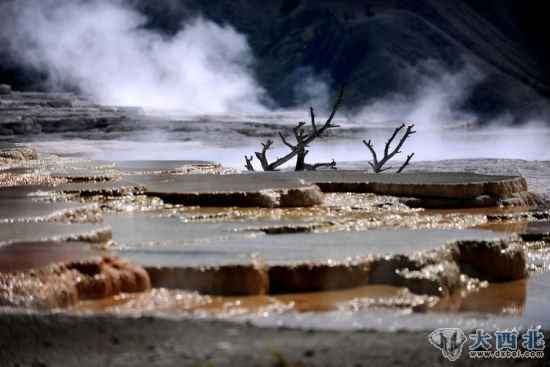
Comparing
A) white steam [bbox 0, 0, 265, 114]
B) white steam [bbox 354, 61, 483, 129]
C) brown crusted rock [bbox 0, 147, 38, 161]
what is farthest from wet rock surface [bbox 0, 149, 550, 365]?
white steam [bbox 354, 61, 483, 129]

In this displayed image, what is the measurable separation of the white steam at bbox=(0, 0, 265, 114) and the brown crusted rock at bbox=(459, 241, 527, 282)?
2398 cm

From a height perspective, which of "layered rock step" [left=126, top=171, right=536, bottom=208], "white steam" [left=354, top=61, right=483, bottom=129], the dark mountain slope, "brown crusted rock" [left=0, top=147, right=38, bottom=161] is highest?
the dark mountain slope

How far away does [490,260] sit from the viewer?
4.95 meters

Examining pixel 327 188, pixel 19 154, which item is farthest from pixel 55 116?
pixel 327 188

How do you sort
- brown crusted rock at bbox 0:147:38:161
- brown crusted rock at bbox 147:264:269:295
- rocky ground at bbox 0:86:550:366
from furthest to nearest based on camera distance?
brown crusted rock at bbox 0:147:38:161 < brown crusted rock at bbox 147:264:269:295 < rocky ground at bbox 0:86:550:366

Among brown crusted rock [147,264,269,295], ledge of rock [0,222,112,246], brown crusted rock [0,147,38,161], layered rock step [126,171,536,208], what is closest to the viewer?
brown crusted rock [147,264,269,295]

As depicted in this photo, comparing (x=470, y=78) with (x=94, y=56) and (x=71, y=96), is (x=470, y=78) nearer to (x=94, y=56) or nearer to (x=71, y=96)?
(x=94, y=56)

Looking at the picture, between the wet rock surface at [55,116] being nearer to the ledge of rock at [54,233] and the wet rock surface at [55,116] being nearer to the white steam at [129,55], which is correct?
the white steam at [129,55]

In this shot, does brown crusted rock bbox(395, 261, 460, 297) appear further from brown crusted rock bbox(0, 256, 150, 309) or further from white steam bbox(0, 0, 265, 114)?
white steam bbox(0, 0, 265, 114)

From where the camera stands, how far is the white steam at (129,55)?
31578mm

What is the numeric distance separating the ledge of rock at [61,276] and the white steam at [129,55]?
972 inches

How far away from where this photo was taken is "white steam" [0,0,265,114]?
31578 mm

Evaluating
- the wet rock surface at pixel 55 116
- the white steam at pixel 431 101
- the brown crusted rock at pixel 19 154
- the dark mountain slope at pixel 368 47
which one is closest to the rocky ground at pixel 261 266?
the brown crusted rock at pixel 19 154

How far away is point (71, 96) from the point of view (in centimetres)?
2564
